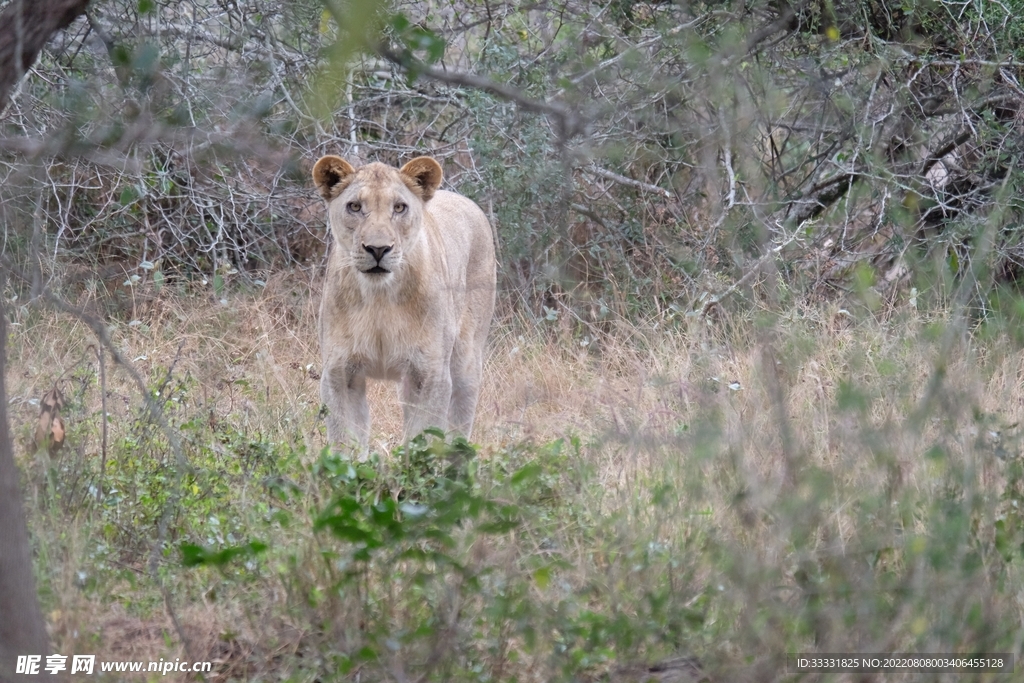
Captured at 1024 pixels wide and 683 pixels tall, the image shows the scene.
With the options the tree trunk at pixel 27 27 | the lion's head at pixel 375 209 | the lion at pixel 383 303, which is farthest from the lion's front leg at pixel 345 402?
the tree trunk at pixel 27 27

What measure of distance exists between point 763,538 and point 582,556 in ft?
2.27

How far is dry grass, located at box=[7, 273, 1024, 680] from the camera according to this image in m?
2.92

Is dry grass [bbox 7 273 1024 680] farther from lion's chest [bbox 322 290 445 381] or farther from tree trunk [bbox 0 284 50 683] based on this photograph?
lion's chest [bbox 322 290 445 381]

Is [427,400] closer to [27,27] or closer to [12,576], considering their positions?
A: [12,576]

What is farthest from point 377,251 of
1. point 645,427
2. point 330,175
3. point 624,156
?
point 624,156

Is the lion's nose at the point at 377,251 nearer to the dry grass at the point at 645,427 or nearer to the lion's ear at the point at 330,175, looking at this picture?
the lion's ear at the point at 330,175

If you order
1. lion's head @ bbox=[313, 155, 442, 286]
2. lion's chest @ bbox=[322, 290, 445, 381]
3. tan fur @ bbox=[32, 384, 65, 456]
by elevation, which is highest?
lion's head @ bbox=[313, 155, 442, 286]

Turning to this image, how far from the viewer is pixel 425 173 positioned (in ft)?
19.3

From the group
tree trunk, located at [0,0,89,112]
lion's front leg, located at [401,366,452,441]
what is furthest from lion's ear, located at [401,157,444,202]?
tree trunk, located at [0,0,89,112]

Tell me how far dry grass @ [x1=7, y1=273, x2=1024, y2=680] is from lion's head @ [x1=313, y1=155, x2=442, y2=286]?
0.85m

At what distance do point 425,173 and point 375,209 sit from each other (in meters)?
0.44

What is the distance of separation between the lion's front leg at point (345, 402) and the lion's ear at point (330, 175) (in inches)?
34.2

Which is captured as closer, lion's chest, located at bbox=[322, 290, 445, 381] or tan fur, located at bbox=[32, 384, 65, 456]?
tan fur, located at bbox=[32, 384, 65, 456]

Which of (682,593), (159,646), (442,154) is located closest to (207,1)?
(442,154)
